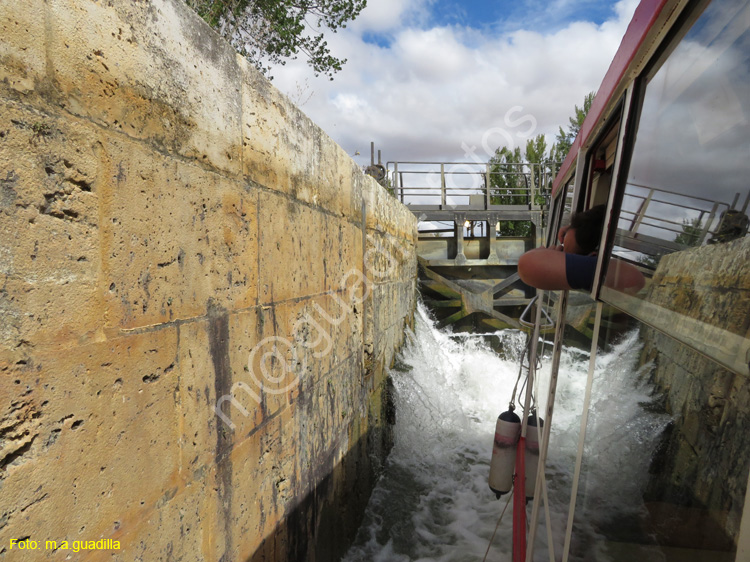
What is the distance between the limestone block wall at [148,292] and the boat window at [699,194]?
1286 mm

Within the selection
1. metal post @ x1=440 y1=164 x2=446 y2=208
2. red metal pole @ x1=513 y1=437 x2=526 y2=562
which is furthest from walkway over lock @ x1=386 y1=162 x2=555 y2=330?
red metal pole @ x1=513 y1=437 x2=526 y2=562

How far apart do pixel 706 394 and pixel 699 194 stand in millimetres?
318

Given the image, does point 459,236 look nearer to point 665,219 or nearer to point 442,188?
point 442,188

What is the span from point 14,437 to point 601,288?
60.3 inches

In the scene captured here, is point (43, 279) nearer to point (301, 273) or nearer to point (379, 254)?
point (301, 273)

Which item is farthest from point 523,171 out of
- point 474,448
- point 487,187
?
point 474,448

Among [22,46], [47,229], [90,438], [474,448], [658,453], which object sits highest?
[22,46]

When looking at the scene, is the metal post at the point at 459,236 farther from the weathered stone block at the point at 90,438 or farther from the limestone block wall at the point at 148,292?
the weathered stone block at the point at 90,438

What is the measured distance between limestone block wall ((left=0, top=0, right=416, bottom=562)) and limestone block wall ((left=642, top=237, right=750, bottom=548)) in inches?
50.5

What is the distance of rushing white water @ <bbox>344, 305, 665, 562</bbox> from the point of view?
43.0 inches

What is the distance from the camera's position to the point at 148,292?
138 centimetres

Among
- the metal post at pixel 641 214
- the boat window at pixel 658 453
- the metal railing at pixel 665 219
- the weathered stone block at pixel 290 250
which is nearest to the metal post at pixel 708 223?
the metal railing at pixel 665 219

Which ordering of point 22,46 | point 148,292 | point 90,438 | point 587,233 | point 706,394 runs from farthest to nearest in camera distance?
point 587,233 < point 148,292 < point 90,438 < point 22,46 < point 706,394

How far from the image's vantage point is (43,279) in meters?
1.06
